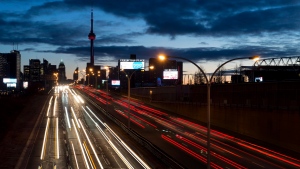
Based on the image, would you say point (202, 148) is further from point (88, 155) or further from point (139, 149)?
point (88, 155)

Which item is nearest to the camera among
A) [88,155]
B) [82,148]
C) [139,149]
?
[88,155]

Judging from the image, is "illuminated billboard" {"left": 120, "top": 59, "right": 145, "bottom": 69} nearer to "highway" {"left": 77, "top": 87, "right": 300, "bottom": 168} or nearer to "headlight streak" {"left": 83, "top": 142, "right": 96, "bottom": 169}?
"highway" {"left": 77, "top": 87, "right": 300, "bottom": 168}

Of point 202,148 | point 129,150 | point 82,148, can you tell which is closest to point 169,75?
point 202,148

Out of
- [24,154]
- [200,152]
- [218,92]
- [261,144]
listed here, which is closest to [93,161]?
[24,154]

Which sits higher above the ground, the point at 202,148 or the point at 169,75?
the point at 169,75

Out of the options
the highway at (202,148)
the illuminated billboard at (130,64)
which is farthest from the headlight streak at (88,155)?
the illuminated billboard at (130,64)

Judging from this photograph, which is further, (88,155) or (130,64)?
(130,64)

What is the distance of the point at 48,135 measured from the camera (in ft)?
191

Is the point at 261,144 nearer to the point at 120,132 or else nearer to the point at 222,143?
the point at 222,143

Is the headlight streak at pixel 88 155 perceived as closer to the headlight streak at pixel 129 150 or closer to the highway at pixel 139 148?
the highway at pixel 139 148

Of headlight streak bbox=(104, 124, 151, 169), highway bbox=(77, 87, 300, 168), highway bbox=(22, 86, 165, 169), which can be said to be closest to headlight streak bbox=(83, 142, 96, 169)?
highway bbox=(22, 86, 165, 169)

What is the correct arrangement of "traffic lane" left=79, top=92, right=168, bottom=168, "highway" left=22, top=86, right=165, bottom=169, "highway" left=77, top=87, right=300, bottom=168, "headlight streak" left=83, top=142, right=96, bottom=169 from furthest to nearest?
"highway" left=77, top=87, right=300, bottom=168, "highway" left=22, top=86, right=165, bottom=169, "traffic lane" left=79, top=92, right=168, bottom=168, "headlight streak" left=83, top=142, right=96, bottom=169

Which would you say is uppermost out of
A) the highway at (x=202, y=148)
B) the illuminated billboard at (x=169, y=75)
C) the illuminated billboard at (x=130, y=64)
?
the illuminated billboard at (x=130, y=64)

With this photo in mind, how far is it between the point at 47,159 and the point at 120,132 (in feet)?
74.0
